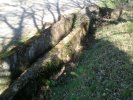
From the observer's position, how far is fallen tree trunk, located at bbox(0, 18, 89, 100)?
644 centimetres

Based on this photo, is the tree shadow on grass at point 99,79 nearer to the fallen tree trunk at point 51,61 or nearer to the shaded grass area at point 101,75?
the shaded grass area at point 101,75

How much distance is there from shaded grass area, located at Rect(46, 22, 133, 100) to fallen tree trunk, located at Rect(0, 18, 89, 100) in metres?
0.34

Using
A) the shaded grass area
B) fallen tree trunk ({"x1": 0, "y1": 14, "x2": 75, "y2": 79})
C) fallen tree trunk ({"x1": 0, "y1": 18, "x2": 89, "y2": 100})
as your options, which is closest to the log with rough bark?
fallen tree trunk ({"x1": 0, "y1": 14, "x2": 75, "y2": 79})

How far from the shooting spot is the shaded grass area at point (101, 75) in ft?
21.6

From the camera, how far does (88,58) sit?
28.9 ft

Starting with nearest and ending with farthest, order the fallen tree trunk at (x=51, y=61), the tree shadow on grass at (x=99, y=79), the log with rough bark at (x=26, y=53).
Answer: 1. the fallen tree trunk at (x=51, y=61)
2. the tree shadow on grass at (x=99, y=79)
3. the log with rough bark at (x=26, y=53)

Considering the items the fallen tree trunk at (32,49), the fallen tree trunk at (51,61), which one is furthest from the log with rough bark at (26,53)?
the fallen tree trunk at (51,61)

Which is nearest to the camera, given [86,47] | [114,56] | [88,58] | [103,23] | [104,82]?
[104,82]

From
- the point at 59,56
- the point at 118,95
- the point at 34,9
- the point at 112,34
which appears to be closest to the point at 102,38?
the point at 112,34

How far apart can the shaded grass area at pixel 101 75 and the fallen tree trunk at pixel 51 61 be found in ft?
1.12

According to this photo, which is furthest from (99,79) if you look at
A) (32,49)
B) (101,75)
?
(32,49)

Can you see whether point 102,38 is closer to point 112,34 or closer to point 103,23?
point 112,34

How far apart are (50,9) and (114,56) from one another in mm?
7560

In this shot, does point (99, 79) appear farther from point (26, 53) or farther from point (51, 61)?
point (26, 53)
